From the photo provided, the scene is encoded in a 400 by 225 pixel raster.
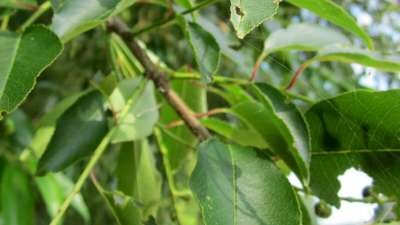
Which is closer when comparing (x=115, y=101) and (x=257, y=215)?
(x=257, y=215)

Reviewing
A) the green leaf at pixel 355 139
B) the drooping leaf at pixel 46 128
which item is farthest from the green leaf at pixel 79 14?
the drooping leaf at pixel 46 128

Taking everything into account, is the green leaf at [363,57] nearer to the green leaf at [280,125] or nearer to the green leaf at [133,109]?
the green leaf at [280,125]

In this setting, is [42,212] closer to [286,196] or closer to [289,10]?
[289,10]

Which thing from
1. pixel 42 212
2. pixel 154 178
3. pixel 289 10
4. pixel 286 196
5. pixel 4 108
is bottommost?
pixel 42 212

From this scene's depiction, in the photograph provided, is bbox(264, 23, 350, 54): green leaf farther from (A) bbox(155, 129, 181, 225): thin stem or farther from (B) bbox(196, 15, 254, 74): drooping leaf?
(A) bbox(155, 129, 181, 225): thin stem

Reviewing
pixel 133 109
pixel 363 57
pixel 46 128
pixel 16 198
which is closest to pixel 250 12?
pixel 363 57

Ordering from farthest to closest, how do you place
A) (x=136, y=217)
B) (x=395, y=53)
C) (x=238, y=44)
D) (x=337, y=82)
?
(x=337, y=82) < (x=238, y=44) < (x=395, y=53) < (x=136, y=217)

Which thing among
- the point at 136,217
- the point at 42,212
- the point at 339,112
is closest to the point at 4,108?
the point at 136,217
